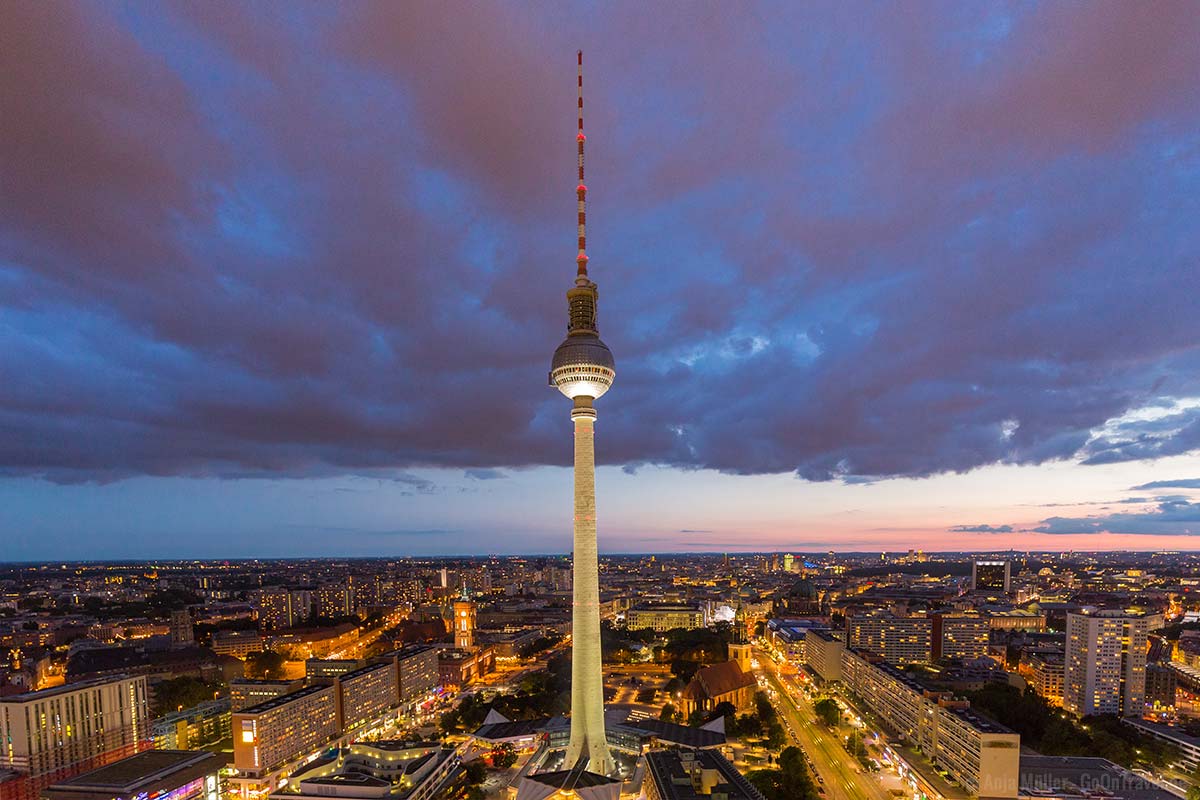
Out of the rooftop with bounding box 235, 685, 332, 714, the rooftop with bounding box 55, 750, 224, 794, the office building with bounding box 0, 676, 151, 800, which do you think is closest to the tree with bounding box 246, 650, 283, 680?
the rooftop with bounding box 235, 685, 332, 714

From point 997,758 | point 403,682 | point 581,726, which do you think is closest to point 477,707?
point 403,682

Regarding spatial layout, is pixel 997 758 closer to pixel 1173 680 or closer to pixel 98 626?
pixel 1173 680

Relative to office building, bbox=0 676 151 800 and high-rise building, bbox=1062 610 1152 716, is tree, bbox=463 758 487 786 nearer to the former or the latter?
office building, bbox=0 676 151 800

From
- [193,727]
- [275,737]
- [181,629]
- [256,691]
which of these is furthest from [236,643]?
[275,737]

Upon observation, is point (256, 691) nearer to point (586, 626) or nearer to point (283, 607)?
point (586, 626)

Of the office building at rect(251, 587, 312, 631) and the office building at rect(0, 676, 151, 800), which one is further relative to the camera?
the office building at rect(251, 587, 312, 631)

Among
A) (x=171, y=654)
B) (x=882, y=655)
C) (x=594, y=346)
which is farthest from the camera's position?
(x=882, y=655)
